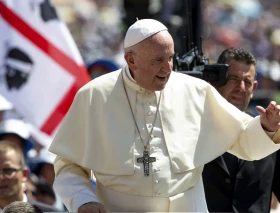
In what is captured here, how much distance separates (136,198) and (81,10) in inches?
913

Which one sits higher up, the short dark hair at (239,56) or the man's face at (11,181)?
the short dark hair at (239,56)

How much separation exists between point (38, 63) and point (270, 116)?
422 cm

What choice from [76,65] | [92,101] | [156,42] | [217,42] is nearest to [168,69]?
[156,42]

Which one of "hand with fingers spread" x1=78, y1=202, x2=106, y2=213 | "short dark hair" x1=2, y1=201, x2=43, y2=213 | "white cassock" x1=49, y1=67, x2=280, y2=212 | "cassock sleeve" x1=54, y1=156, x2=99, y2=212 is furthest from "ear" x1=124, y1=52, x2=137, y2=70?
"short dark hair" x1=2, y1=201, x2=43, y2=213

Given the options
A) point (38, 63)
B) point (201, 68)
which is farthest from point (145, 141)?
point (38, 63)

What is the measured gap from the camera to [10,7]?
359 inches

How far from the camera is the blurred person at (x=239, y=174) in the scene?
6641mm

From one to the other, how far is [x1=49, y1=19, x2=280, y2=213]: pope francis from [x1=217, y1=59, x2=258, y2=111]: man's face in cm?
109

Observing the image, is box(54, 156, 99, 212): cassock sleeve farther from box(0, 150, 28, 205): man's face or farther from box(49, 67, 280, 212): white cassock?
box(0, 150, 28, 205): man's face

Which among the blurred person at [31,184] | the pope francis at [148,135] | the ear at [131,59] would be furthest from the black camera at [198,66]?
the blurred person at [31,184]

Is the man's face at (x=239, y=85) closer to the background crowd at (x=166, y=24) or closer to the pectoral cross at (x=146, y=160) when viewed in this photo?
the pectoral cross at (x=146, y=160)

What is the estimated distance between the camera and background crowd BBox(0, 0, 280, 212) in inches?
376

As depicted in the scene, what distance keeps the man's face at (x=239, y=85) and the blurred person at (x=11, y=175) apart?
5.22 ft

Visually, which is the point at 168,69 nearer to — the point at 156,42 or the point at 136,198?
the point at 156,42
